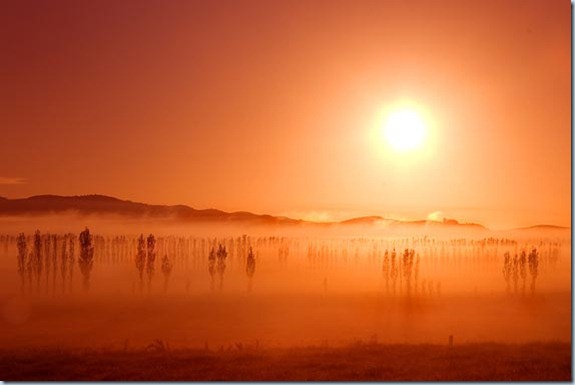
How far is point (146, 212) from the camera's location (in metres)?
3.46

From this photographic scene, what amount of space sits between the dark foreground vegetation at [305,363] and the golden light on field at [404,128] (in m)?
1.16

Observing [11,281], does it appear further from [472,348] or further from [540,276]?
[540,276]

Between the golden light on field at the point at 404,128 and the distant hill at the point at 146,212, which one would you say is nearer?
the distant hill at the point at 146,212

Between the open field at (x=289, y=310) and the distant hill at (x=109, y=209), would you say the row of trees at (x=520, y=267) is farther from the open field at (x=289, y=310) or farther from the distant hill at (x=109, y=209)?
the distant hill at (x=109, y=209)

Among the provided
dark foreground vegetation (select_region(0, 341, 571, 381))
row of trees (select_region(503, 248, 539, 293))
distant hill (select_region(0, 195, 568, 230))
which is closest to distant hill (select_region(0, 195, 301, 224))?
distant hill (select_region(0, 195, 568, 230))

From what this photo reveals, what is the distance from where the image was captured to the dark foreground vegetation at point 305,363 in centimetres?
338

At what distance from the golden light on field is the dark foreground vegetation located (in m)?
1.16

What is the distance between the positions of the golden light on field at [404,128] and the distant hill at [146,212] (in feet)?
1.45

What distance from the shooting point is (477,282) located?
3.59 m

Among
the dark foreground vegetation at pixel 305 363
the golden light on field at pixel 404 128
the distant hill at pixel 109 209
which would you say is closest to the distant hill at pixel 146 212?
the distant hill at pixel 109 209

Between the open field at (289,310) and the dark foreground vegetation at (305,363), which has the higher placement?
the open field at (289,310)

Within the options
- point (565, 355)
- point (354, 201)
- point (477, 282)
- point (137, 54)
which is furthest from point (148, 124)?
point (565, 355)

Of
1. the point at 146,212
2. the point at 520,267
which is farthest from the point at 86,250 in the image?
the point at 520,267

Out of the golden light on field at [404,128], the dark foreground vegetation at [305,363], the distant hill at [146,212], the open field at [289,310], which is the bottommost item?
the dark foreground vegetation at [305,363]
